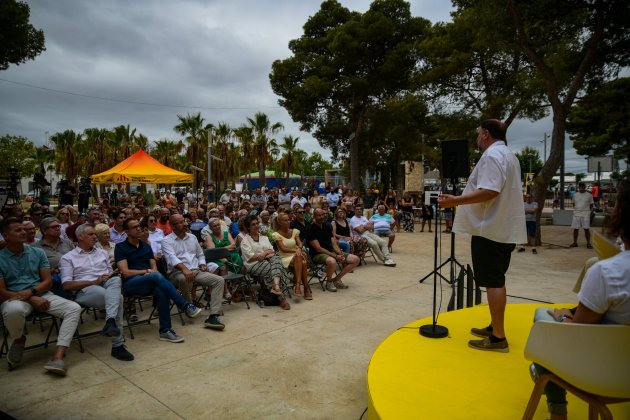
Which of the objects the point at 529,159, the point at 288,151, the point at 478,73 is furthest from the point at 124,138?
the point at 529,159

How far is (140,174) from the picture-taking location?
12289 mm

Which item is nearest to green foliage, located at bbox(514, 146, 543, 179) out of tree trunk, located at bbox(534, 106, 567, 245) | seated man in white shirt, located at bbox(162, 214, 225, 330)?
tree trunk, located at bbox(534, 106, 567, 245)

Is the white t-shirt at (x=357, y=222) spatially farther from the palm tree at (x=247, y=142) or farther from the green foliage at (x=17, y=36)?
the palm tree at (x=247, y=142)

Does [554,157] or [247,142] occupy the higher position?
[247,142]

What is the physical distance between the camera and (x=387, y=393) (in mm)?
2307

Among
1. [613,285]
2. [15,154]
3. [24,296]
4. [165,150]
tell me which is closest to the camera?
[613,285]

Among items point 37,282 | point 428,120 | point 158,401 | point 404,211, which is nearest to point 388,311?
point 158,401

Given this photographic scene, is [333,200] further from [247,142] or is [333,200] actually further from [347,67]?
[247,142]

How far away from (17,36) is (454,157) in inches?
464

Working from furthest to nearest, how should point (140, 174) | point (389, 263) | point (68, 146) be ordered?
point (68, 146), point (140, 174), point (389, 263)

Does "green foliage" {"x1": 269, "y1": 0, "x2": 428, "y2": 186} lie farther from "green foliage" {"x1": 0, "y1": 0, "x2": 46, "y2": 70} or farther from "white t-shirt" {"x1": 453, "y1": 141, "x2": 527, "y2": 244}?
"white t-shirt" {"x1": 453, "y1": 141, "x2": 527, "y2": 244}

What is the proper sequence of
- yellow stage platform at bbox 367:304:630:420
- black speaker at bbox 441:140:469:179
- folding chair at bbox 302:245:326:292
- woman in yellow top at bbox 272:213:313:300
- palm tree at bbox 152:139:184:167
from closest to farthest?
yellow stage platform at bbox 367:304:630:420 < black speaker at bbox 441:140:469:179 < woman in yellow top at bbox 272:213:313:300 < folding chair at bbox 302:245:326:292 < palm tree at bbox 152:139:184:167

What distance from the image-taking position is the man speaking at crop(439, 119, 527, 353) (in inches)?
106

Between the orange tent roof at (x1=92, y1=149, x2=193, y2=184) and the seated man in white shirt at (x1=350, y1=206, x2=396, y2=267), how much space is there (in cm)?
722
